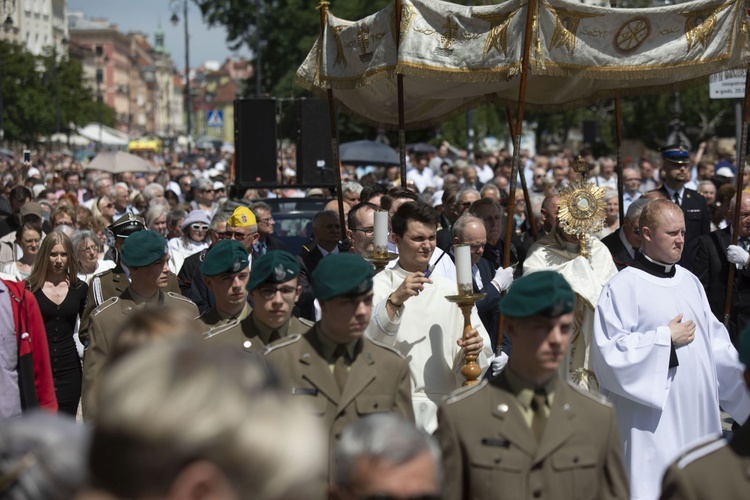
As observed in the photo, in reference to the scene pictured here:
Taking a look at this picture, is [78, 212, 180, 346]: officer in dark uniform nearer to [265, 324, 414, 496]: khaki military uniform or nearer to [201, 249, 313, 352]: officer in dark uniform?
[201, 249, 313, 352]: officer in dark uniform

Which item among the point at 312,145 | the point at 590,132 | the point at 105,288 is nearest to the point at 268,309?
the point at 105,288

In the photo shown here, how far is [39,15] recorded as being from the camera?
3164 inches

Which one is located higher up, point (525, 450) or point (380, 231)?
point (380, 231)

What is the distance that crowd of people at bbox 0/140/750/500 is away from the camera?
1.79 meters

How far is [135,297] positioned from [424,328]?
1735 millimetres

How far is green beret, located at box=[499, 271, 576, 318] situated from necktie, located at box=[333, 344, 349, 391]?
0.81 meters

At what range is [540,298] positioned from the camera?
148 inches

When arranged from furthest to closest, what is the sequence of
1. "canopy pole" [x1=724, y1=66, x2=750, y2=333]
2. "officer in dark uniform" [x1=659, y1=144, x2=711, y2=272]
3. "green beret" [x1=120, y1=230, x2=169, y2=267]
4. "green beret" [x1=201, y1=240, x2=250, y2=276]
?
1. "officer in dark uniform" [x1=659, y1=144, x2=711, y2=272]
2. "canopy pole" [x1=724, y1=66, x2=750, y2=333]
3. "green beret" [x1=120, y1=230, x2=169, y2=267]
4. "green beret" [x1=201, y1=240, x2=250, y2=276]

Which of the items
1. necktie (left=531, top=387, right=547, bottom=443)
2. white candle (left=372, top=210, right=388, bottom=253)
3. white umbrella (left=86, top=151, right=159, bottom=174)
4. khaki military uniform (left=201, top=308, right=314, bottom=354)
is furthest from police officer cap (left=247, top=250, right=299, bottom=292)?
white umbrella (left=86, top=151, right=159, bottom=174)

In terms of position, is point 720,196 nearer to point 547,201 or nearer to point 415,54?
point 547,201

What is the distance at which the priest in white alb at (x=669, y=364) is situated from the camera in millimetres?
5871

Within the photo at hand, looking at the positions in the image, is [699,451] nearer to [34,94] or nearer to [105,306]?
[105,306]

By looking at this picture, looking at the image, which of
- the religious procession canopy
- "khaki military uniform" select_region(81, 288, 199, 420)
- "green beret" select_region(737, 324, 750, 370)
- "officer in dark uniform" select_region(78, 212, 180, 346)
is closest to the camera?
"green beret" select_region(737, 324, 750, 370)

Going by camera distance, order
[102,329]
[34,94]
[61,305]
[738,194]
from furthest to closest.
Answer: [34,94]
[738,194]
[61,305]
[102,329]
